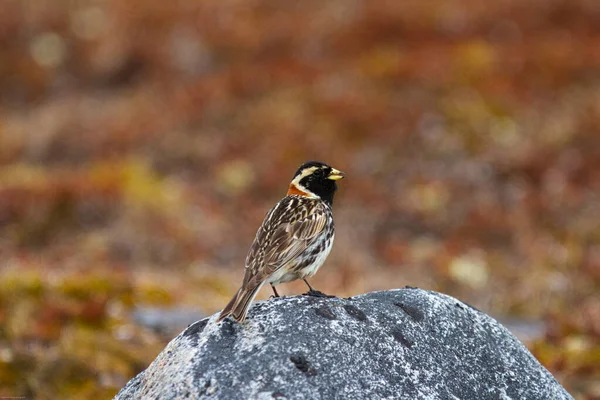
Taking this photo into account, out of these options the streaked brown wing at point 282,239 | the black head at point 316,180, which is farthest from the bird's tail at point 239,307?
the black head at point 316,180

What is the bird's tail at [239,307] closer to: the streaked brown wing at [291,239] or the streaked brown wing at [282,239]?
the streaked brown wing at [282,239]

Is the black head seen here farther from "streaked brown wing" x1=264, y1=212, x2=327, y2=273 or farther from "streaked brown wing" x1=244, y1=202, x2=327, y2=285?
"streaked brown wing" x1=264, y1=212, x2=327, y2=273

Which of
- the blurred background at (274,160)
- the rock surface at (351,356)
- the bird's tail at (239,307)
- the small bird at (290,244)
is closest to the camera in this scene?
the rock surface at (351,356)

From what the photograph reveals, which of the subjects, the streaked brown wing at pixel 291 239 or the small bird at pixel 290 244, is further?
the streaked brown wing at pixel 291 239

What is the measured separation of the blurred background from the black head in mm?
3507

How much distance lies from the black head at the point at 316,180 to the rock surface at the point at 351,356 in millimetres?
1540

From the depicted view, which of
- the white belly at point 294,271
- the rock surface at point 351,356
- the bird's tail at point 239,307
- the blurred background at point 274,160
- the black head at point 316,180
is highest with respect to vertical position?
the blurred background at point 274,160

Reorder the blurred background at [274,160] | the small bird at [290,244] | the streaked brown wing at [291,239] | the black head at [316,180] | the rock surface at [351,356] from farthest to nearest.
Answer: the blurred background at [274,160] < the black head at [316,180] < the streaked brown wing at [291,239] < the small bird at [290,244] < the rock surface at [351,356]

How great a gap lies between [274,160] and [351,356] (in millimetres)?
15120

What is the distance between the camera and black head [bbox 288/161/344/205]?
772 centimetres

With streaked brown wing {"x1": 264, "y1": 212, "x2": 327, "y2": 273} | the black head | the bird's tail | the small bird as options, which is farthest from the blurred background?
the bird's tail

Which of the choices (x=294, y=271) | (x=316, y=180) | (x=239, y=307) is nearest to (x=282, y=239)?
(x=294, y=271)

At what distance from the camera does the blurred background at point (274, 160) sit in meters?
12.3

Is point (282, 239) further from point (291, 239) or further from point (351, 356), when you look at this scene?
point (351, 356)
